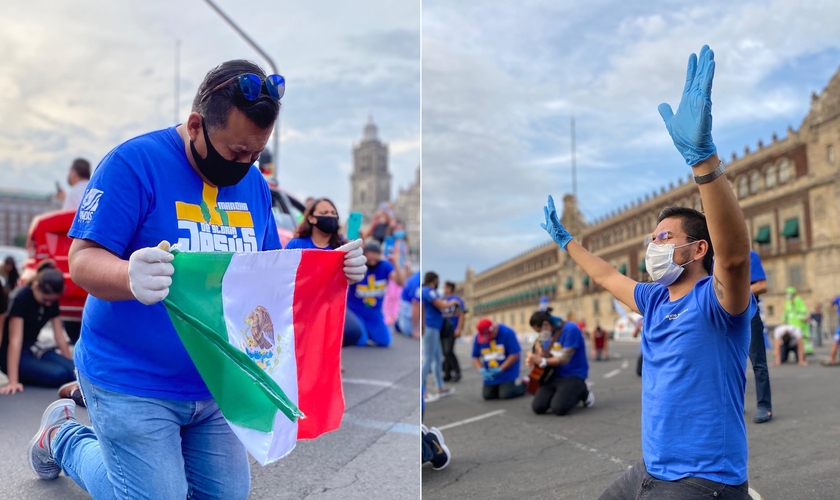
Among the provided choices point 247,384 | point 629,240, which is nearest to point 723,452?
point 247,384

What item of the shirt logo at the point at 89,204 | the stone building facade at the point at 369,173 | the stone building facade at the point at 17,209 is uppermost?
the stone building facade at the point at 369,173

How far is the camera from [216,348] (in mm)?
2461

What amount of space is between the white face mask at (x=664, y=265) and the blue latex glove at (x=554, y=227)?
0.76 meters

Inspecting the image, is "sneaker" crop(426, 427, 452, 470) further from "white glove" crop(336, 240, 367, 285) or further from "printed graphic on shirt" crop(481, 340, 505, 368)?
"printed graphic on shirt" crop(481, 340, 505, 368)

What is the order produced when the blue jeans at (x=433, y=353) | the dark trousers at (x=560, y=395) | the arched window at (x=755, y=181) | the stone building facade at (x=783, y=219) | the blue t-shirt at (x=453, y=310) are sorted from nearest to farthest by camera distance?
the dark trousers at (x=560, y=395)
the blue jeans at (x=433, y=353)
the blue t-shirt at (x=453, y=310)
the stone building facade at (x=783, y=219)
the arched window at (x=755, y=181)

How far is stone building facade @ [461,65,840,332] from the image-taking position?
43.2m

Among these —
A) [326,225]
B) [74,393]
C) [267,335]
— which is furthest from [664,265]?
[326,225]

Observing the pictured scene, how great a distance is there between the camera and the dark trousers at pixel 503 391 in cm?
940

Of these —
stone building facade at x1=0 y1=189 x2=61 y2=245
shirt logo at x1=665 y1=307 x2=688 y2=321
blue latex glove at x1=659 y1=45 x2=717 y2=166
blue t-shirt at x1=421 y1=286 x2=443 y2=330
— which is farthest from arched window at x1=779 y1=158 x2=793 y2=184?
stone building facade at x1=0 y1=189 x2=61 y2=245

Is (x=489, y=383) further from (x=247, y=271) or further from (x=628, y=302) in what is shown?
(x=247, y=271)

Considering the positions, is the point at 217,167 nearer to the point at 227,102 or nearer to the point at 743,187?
the point at 227,102

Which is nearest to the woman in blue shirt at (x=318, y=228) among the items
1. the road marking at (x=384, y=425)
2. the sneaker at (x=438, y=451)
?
the road marking at (x=384, y=425)

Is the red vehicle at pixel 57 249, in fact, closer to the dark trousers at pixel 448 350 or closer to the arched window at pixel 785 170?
the dark trousers at pixel 448 350

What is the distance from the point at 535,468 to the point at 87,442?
3.15 metres
